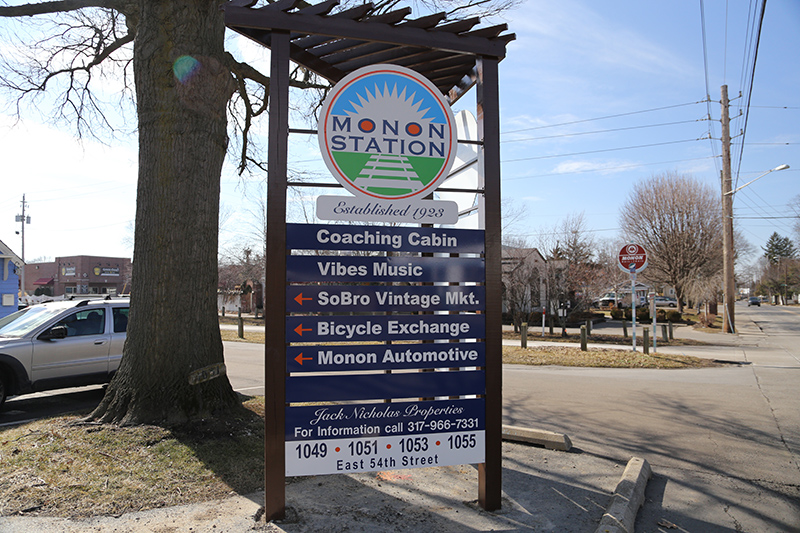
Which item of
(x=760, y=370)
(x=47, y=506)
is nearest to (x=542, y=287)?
(x=760, y=370)

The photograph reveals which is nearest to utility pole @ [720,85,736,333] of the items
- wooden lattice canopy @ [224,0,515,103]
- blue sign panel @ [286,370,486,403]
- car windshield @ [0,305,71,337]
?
wooden lattice canopy @ [224,0,515,103]

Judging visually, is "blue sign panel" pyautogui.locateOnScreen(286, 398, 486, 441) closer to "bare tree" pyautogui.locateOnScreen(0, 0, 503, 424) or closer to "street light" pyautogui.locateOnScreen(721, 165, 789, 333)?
"bare tree" pyautogui.locateOnScreen(0, 0, 503, 424)

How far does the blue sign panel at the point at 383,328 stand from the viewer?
12.7 feet

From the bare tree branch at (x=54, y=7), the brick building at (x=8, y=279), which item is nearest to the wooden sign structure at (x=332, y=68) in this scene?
the bare tree branch at (x=54, y=7)

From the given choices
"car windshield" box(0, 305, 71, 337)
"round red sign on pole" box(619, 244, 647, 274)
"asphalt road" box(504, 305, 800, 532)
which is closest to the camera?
"asphalt road" box(504, 305, 800, 532)

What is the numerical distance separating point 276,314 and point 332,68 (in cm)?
253

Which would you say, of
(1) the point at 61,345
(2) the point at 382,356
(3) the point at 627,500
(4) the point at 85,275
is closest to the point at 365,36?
(2) the point at 382,356

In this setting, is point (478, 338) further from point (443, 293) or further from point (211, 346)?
point (211, 346)

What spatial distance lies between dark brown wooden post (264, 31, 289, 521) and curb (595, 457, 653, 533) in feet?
7.73

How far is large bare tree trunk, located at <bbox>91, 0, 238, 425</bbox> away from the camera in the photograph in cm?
565

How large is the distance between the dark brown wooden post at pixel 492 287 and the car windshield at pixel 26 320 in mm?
7671

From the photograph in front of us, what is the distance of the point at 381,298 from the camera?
4.02 metres

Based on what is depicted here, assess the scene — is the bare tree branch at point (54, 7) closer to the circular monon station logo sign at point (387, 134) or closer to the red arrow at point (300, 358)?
the circular monon station logo sign at point (387, 134)

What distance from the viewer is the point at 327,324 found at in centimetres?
394
